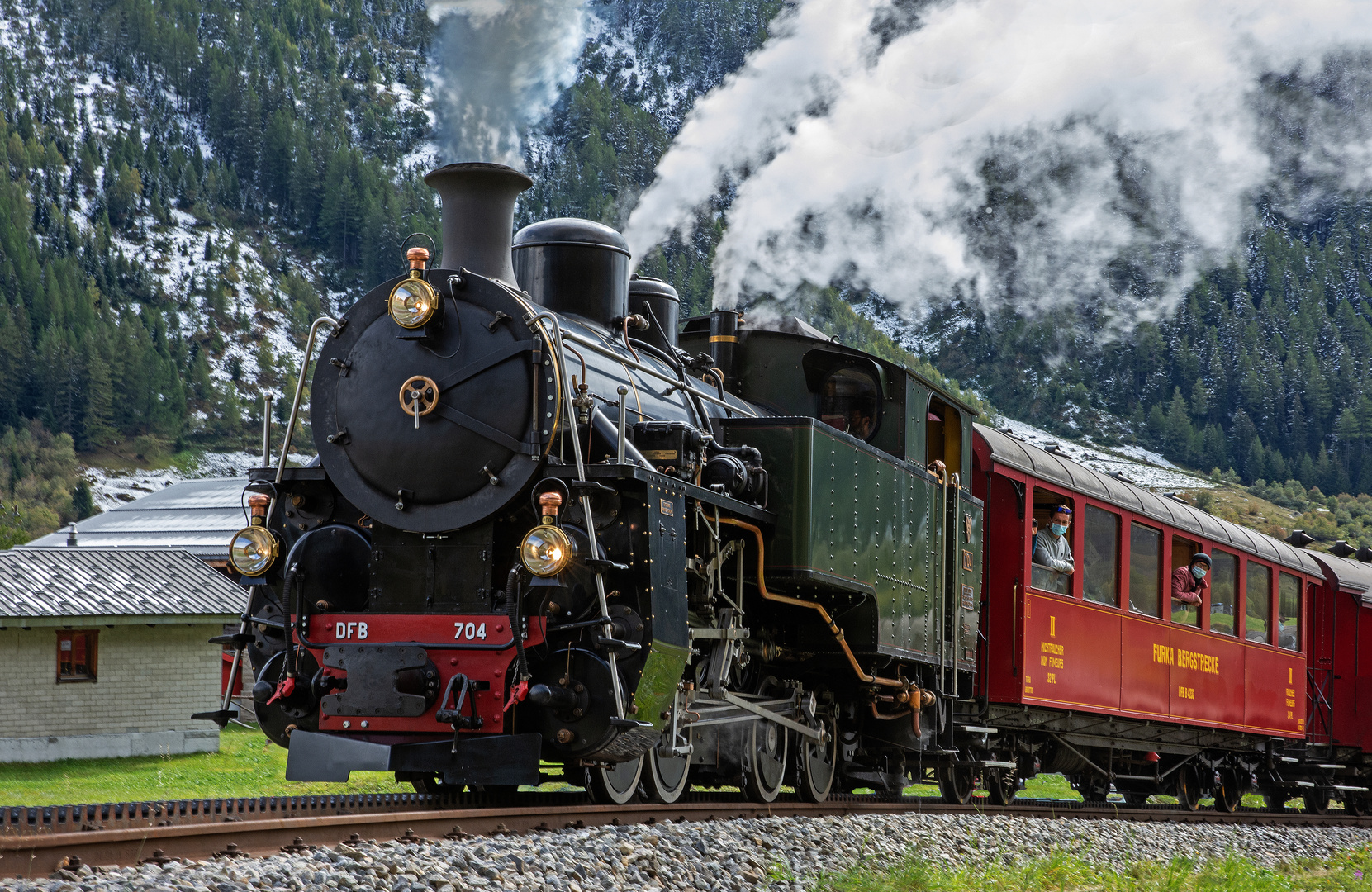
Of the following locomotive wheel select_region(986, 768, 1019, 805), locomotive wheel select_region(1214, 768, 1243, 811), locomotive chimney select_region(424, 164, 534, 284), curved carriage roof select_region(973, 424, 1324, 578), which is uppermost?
locomotive chimney select_region(424, 164, 534, 284)

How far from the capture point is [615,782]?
23.8 feet

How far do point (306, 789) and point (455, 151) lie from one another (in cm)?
1352

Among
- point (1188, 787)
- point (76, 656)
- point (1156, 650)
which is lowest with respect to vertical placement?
point (1188, 787)

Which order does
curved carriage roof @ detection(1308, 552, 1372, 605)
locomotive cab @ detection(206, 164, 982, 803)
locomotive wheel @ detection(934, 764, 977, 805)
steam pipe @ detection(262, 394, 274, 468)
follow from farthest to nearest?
1. curved carriage roof @ detection(1308, 552, 1372, 605)
2. locomotive wheel @ detection(934, 764, 977, 805)
3. steam pipe @ detection(262, 394, 274, 468)
4. locomotive cab @ detection(206, 164, 982, 803)

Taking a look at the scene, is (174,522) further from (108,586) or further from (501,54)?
(501,54)

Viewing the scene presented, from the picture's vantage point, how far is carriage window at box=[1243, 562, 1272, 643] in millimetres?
14227

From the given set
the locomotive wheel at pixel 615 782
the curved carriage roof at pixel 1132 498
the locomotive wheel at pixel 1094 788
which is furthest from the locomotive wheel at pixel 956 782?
the locomotive wheel at pixel 615 782

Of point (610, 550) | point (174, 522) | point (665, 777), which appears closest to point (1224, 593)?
point (665, 777)

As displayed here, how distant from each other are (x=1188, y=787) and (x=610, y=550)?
10.2 metres

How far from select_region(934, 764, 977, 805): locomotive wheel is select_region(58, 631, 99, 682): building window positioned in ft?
41.3

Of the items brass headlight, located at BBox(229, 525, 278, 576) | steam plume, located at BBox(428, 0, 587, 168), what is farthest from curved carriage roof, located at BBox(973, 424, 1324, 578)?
steam plume, located at BBox(428, 0, 587, 168)

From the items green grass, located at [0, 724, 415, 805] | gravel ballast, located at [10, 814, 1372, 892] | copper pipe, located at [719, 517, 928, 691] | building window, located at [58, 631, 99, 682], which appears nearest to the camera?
gravel ballast, located at [10, 814, 1372, 892]

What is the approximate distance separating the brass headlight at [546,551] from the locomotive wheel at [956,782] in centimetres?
541

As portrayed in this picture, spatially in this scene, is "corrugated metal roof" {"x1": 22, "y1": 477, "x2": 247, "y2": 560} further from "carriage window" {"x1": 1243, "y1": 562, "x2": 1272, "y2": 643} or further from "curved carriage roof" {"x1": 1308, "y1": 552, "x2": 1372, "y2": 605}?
"carriage window" {"x1": 1243, "y1": 562, "x2": 1272, "y2": 643}
